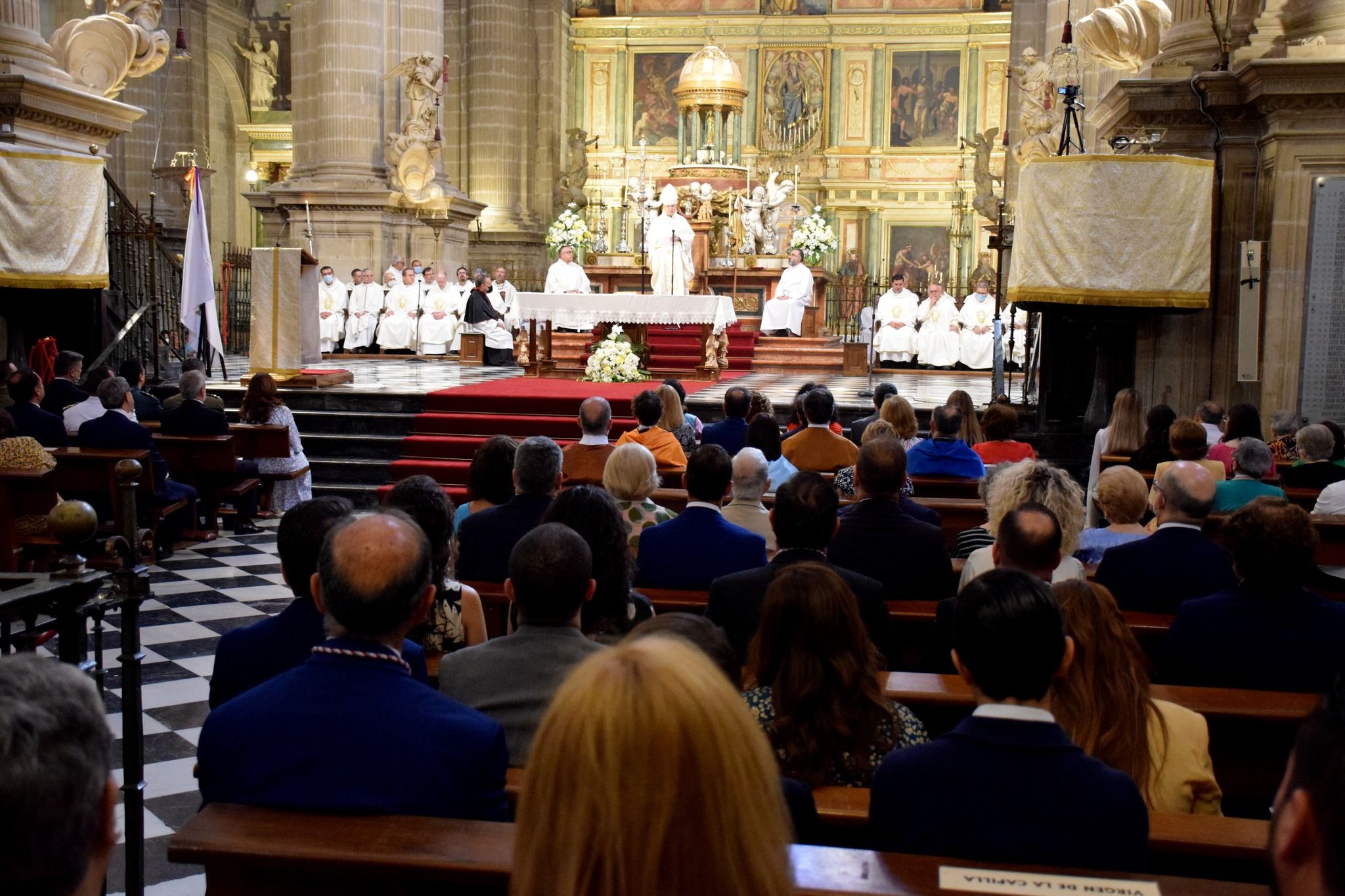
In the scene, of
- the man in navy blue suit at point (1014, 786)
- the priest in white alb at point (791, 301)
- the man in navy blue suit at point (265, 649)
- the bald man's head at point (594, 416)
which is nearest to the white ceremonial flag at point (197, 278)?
the bald man's head at point (594, 416)

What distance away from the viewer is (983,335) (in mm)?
17234

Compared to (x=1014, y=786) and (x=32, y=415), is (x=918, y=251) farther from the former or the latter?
(x=1014, y=786)

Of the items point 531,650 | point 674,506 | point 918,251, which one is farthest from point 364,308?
point 531,650

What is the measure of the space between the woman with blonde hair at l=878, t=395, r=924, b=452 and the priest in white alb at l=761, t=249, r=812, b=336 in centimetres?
1072

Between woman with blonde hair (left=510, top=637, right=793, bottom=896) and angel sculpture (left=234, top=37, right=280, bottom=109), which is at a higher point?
angel sculpture (left=234, top=37, right=280, bottom=109)

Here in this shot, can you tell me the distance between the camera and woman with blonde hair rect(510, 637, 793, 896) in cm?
125

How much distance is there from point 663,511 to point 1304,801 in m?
4.02

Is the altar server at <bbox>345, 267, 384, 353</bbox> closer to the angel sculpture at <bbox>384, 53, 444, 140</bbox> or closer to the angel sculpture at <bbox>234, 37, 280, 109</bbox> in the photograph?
the angel sculpture at <bbox>384, 53, 444, 140</bbox>

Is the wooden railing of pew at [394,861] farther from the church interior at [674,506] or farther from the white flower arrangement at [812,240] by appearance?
the white flower arrangement at [812,240]

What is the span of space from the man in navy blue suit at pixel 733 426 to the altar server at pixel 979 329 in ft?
33.3

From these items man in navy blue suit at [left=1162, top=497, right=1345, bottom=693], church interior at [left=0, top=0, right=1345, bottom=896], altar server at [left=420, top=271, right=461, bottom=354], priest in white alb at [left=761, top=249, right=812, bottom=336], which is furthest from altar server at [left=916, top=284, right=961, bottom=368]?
man in navy blue suit at [left=1162, top=497, right=1345, bottom=693]

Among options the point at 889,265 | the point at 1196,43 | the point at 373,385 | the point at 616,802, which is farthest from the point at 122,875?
the point at 889,265

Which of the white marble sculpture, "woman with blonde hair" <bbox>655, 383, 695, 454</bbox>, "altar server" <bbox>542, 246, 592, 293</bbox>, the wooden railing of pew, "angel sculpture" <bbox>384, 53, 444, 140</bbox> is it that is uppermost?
"angel sculpture" <bbox>384, 53, 444, 140</bbox>

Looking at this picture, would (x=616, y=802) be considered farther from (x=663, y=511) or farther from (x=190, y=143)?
(x=190, y=143)
